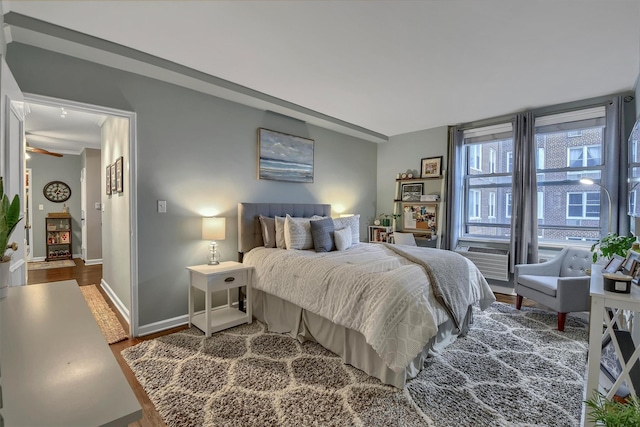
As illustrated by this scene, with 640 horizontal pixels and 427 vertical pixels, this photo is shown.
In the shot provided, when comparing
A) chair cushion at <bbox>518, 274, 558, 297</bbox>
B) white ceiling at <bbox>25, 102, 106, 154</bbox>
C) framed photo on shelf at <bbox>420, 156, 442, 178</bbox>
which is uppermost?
white ceiling at <bbox>25, 102, 106, 154</bbox>

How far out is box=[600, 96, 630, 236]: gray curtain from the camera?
10.9ft

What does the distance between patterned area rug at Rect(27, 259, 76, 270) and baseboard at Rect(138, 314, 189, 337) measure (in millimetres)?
4495

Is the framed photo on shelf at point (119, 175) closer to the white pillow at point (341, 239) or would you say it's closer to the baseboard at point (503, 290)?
the white pillow at point (341, 239)

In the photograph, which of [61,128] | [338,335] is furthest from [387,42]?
[61,128]

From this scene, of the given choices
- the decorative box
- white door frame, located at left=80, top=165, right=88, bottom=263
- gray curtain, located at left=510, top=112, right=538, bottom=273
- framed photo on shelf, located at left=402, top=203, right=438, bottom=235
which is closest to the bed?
the decorative box

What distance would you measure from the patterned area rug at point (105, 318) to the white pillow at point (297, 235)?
71.3 inches

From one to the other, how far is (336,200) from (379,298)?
9.59 feet

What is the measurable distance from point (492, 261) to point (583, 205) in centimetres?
129

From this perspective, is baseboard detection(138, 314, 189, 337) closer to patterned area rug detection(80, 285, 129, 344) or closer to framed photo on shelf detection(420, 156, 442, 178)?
patterned area rug detection(80, 285, 129, 344)

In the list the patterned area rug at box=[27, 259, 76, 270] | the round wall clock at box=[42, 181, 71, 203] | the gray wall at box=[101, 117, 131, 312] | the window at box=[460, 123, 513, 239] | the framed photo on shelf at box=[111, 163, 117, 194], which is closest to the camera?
the gray wall at box=[101, 117, 131, 312]

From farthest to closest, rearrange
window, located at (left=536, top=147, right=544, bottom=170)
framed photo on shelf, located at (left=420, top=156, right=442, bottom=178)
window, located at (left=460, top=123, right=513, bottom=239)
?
framed photo on shelf, located at (left=420, top=156, right=442, bottom=178) < window, located at (left=460, top=123, right=513, bottom=239) < window, located at (left=536, top=147, right=544, bottom=170)

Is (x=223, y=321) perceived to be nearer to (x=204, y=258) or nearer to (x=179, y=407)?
(x=204, y=258)

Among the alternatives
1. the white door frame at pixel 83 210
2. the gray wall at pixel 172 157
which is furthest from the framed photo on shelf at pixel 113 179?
the white door frame at pixel 83 210

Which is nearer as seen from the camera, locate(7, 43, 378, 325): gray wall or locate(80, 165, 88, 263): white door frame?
locate(7, 43, 378, 325): gray wall
